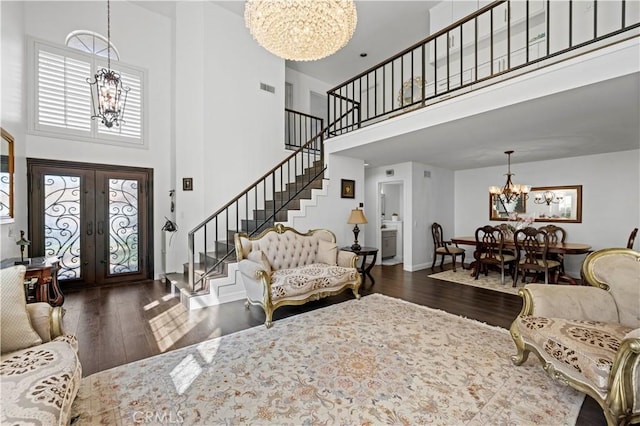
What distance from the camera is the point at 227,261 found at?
14.0ft

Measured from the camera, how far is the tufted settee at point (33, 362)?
1.22 m

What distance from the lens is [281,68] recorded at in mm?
6227

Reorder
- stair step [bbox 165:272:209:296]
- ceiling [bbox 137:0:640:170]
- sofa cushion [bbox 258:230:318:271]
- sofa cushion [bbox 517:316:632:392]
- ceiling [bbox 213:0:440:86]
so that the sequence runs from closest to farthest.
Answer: sofa cushion [bbox 517:316:632:392]
ceiling [bbox 137:0:640:170]
stair step [bbox 165:272:209:296]
sofa cushion [bbox 258:230:318:271]
ceiling [bbox 213:0:440:86]

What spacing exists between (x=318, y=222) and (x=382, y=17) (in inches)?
176

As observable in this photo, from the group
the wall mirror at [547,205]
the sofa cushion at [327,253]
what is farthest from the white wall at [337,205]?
the wall mirror at [547,205]

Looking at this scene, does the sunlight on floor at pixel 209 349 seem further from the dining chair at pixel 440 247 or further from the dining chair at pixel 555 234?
the dining chair at pixel 555 234

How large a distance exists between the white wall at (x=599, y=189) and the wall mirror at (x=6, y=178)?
8783mm

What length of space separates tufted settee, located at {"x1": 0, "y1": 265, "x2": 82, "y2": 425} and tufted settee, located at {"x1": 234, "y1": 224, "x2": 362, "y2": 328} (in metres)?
1.80

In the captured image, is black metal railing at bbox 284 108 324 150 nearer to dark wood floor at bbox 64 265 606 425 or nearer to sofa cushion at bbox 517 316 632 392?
dark wood floor at bbox 64 265 606 425

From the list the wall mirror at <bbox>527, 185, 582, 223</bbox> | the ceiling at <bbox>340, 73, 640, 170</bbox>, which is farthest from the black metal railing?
the wall mirror at <bbox>527, 185, 582, 223</bbox>

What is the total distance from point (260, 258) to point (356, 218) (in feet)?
7.20

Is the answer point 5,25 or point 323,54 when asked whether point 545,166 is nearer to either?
point 323,54

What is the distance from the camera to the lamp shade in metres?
5.17

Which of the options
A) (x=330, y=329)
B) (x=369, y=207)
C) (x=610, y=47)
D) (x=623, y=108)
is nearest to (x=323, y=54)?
(x=610, y=47)
